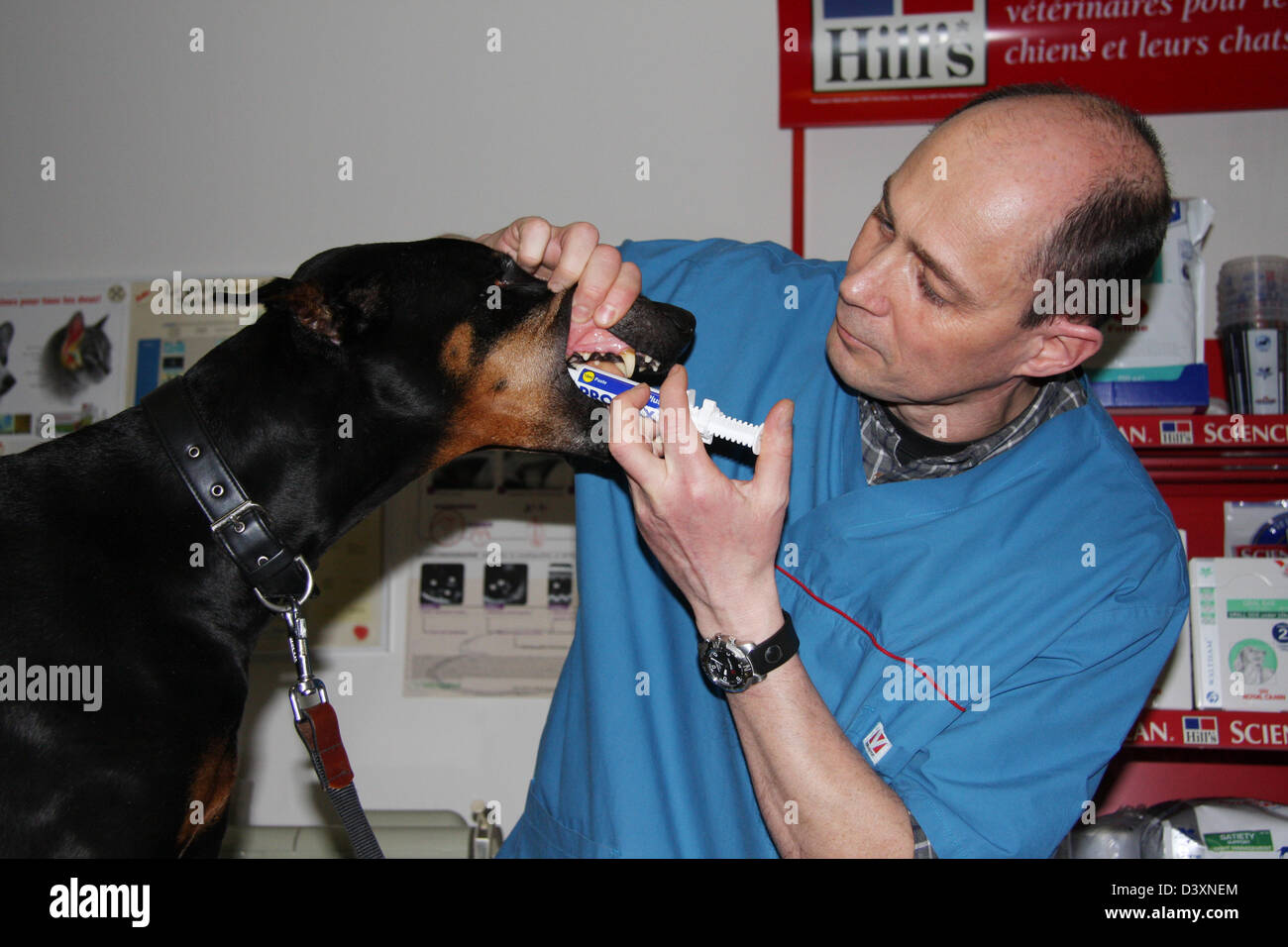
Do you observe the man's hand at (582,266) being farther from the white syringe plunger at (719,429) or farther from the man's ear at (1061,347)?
the man's ear at (1061,347)

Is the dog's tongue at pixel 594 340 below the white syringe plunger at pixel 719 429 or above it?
above

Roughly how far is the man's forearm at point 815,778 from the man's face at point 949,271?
446mm

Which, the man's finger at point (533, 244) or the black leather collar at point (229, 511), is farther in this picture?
the man's finger at point (533, 244)

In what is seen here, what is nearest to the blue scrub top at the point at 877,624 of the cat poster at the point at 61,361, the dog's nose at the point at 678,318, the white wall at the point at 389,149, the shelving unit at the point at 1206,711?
the dog's nose at the point at 678,318

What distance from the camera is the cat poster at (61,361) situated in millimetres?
2658

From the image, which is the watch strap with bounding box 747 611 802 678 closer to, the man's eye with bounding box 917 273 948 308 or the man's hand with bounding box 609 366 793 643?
the man's hand with bounding box 609 366 793 643

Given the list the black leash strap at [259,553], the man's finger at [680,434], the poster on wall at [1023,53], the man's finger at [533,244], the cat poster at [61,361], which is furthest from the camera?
the cat poster at [61,361]

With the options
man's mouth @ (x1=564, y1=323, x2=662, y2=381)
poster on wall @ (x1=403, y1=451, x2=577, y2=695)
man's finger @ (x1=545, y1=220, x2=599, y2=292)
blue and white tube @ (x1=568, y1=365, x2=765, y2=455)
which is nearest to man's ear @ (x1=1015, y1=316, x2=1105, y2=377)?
blue and white tube @ (x1=568, y1=365, x2=765, y2=455)

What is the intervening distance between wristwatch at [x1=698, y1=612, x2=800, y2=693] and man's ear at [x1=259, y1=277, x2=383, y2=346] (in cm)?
67

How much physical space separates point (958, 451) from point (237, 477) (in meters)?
1.09

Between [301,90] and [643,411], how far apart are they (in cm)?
207
